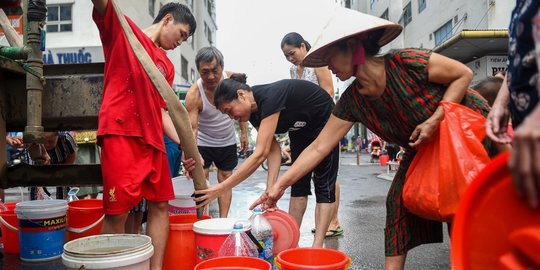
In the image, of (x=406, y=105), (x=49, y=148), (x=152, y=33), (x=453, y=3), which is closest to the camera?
(x=406, y=105)

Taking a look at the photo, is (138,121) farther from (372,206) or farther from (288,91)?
(372,206)

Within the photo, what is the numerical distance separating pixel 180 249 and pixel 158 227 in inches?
11.7

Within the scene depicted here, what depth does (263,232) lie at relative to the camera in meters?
2.72

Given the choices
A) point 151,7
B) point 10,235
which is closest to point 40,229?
point 10,235

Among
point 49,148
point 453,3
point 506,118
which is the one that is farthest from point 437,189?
point 453,3

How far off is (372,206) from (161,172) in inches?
174

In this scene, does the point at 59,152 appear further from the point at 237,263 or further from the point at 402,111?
the point at 402,111

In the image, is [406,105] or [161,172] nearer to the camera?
[406,105]

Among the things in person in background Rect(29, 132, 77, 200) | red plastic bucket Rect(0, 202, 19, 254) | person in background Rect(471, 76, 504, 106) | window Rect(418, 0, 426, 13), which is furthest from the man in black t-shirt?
window Rect(418, 0, 426, 13)

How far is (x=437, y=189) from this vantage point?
177 centimetres

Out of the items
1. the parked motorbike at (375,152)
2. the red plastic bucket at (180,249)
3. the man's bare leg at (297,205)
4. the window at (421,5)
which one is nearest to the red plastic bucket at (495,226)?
the red plastic bucket at (180,249)

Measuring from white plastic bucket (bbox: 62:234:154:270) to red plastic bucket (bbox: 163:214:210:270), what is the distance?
629 mm

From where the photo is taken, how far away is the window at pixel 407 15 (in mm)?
22883

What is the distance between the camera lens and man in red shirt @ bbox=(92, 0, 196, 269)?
2271mm
